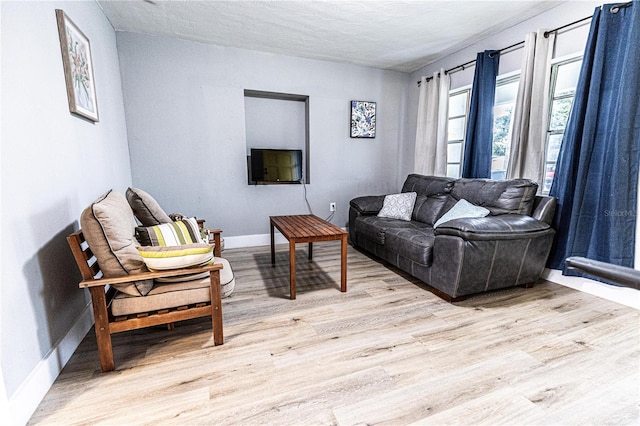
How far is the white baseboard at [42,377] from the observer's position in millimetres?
1146

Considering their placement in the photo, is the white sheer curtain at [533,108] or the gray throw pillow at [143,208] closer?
the gray throw pillow at [143,208]

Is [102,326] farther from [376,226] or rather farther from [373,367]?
[376,226]

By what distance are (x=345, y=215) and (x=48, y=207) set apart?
135 inches

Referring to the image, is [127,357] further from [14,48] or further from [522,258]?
[522,258]

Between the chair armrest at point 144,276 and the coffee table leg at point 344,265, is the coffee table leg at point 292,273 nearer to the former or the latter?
the coffee table leg at point 344,265

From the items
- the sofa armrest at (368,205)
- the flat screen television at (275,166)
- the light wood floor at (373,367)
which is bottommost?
the light wood floor at (373,367)

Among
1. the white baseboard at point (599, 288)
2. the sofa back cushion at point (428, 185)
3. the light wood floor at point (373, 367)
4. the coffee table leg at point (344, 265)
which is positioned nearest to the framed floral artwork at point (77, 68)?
the light wood floor at point (373, 367)

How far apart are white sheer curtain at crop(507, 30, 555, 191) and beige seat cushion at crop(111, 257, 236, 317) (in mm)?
2954

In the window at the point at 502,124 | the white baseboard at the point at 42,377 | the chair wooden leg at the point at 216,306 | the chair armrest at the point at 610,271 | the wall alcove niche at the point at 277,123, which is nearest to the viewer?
the chair armrest at the point at 610,271

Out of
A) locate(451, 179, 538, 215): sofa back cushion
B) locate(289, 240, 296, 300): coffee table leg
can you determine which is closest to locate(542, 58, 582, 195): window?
locate(451, 179, 538, 215): sofa back cushion

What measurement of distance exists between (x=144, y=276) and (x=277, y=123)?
300cm

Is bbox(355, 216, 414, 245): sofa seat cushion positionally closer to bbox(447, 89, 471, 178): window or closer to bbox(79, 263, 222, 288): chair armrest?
bbox(447, 89, 471, 178): window

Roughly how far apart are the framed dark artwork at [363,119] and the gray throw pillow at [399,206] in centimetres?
120

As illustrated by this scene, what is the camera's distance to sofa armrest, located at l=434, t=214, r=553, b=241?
2064mm
